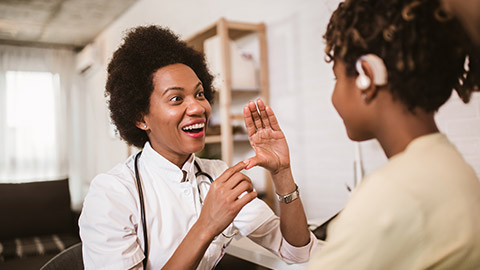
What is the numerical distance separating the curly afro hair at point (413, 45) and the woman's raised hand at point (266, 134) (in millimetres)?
529

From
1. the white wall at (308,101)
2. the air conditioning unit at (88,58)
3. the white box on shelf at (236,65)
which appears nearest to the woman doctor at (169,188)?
the white wall at (308,101)

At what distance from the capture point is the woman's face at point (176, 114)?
1293 millimetres

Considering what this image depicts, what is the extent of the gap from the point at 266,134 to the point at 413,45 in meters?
0.64

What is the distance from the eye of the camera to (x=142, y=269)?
112 cm

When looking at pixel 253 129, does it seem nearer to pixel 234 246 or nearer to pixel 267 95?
pixel 234 246

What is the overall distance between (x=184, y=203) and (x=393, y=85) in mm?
823

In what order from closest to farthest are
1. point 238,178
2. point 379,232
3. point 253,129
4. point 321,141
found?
point 379,232 < point 238,178 < point 253,129 < point 321,141

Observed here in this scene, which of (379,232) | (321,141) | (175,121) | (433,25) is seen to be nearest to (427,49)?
(433,25)

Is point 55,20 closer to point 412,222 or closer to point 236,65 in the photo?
point 236,65

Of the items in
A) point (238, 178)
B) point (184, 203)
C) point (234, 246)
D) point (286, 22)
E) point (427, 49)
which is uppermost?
point (286, 22)

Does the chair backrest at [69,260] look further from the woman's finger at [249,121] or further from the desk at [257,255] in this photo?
the woman's finger at [249,121]

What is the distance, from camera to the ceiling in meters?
4.57

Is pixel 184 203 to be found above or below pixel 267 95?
below

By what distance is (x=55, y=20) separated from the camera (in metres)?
5.13
